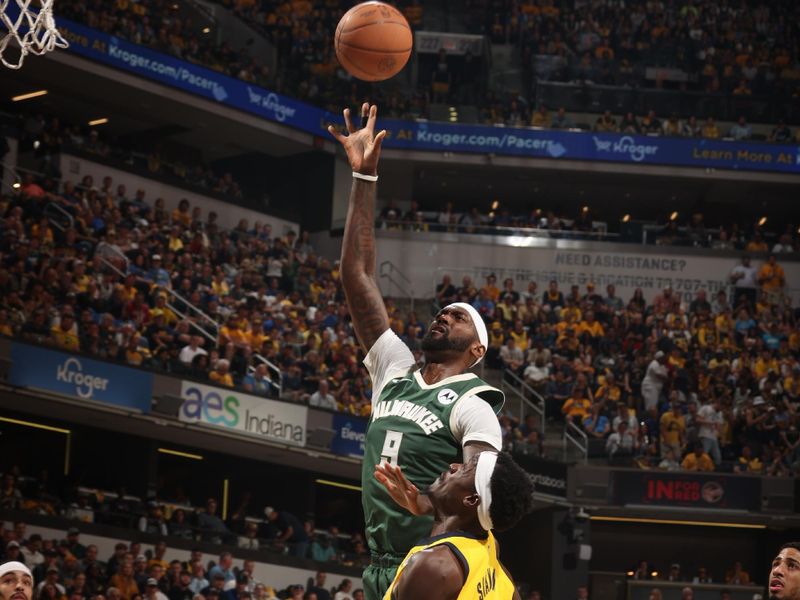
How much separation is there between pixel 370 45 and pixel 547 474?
1618 cm

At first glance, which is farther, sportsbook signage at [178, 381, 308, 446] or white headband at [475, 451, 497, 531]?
sportsbook signage at [178, 381, 308, 446]

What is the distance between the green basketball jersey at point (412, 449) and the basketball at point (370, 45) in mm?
2517

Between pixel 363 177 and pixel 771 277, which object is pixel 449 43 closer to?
pixel 771 277

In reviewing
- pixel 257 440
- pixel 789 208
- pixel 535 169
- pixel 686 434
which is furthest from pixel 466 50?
pixel 257 440

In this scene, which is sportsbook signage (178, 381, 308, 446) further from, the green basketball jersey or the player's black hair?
the player's black hair

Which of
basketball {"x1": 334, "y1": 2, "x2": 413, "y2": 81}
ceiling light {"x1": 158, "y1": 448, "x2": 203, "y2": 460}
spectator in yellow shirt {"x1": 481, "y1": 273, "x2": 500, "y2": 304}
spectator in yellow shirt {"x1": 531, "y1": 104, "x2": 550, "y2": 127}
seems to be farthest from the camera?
spectator in yellow shirt {"x1": 531, "y1": 104, "x2": 550, "y2": 127}

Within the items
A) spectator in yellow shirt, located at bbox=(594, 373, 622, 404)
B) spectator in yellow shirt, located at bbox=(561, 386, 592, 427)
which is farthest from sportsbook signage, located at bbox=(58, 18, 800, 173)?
spectator in yellow shirt, located at bbox=(561, 386, 592, 427)

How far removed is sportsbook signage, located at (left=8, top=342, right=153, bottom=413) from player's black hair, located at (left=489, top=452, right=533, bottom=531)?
14064 mm

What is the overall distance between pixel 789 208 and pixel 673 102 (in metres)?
4.81

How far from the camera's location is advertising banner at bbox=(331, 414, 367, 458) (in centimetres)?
2109

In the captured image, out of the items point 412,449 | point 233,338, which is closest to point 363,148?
point 412,449

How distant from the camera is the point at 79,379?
18219mm

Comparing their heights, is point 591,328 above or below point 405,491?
above

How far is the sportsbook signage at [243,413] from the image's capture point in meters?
19.3
